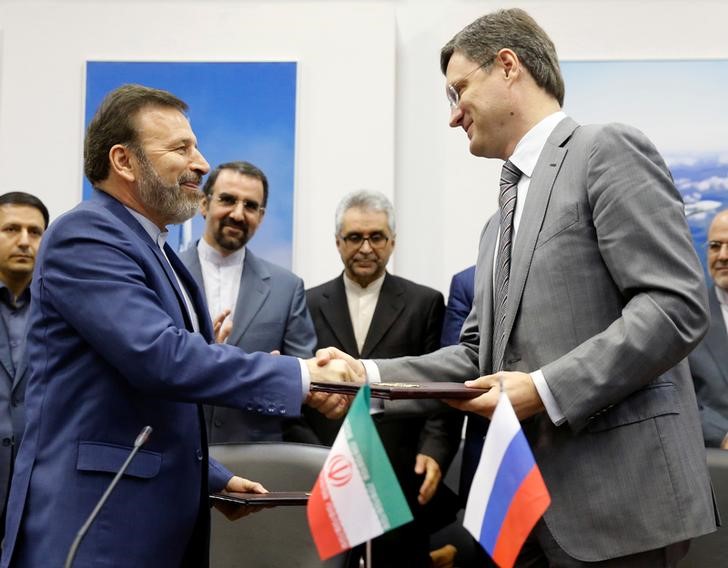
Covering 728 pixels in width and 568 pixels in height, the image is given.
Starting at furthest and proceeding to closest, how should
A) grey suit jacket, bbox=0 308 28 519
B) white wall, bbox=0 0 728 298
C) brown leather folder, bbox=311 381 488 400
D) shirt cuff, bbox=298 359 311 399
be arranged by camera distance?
white wall, bbox=0 0 728 298 < grey suit jacket, bbox=0 308 28 519 < shirt cuff, bbox=298 359 311 399 < brown leather folder, bbox=311 381 488 400

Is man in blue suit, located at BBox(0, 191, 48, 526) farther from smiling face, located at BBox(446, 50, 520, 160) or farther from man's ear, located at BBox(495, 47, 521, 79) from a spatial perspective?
man's ear, located at BBox(495, 47, 521, 79)

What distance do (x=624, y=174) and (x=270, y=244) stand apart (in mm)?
3166

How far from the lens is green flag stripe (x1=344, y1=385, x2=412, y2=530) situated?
1488 mm

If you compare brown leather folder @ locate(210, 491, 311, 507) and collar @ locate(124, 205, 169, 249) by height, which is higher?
collar @ locate(124, 205, 169, 249)

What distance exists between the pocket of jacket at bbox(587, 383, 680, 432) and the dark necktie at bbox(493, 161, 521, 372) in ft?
0.90


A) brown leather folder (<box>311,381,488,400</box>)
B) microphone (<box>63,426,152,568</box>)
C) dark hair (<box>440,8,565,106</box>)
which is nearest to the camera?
microphone (<box>63,426,152,568</box>)

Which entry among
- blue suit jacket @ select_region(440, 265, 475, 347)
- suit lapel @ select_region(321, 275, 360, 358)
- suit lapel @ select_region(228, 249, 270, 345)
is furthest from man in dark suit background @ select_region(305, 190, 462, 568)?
suit lapel @ select_region(228, 249, 270, 345)

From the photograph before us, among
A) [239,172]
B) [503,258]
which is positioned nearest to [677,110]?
[239,172]

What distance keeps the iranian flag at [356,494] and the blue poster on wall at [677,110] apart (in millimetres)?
3714

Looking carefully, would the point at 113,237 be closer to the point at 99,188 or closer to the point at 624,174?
the point at 99,188

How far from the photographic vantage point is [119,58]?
16.7 ft

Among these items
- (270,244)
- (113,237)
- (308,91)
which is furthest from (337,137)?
(113,237)

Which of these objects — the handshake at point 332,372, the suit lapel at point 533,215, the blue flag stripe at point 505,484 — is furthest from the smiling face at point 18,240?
the blue flag stripe at point 505,484

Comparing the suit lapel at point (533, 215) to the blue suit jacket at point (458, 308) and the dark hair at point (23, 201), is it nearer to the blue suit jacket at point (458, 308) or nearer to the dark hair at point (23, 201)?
the blue suit jacket at point (458, 308)
